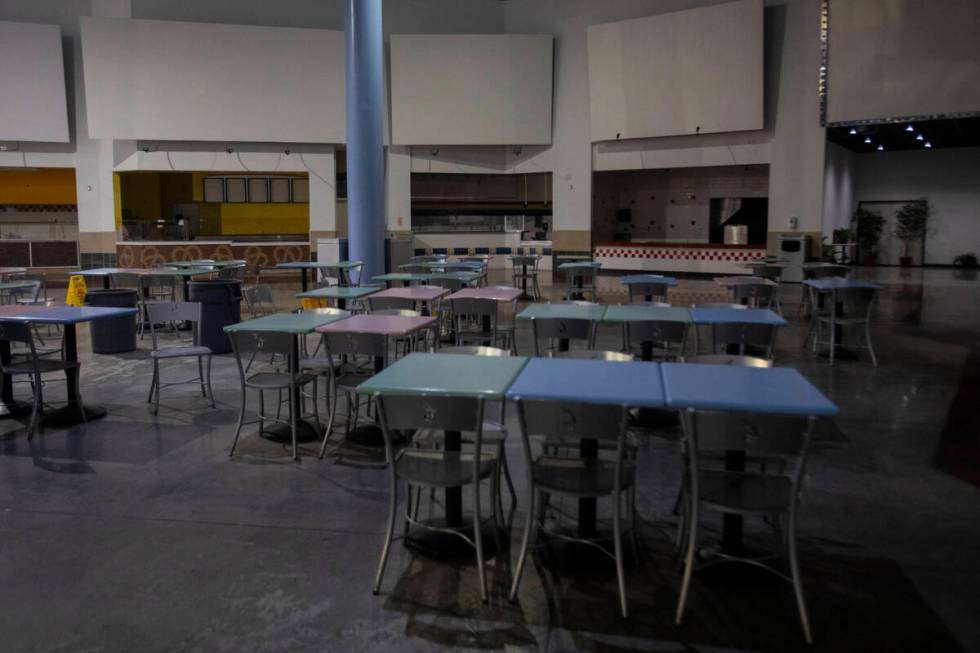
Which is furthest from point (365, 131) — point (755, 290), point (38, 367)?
point (38, 367)

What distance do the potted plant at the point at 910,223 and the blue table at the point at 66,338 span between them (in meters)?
20.7

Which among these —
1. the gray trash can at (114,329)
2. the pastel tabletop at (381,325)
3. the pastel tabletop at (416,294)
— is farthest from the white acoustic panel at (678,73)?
the pastel tabletop at (381,325)

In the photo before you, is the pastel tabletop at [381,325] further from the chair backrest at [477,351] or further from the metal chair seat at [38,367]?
the metal chair seat at [38,367]

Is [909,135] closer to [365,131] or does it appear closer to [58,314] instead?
[365,131]

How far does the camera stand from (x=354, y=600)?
291 cm

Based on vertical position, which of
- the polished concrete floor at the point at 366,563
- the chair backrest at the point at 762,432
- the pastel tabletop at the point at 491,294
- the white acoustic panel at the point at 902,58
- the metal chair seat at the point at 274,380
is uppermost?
the white acoustic panel at the point at 902,58

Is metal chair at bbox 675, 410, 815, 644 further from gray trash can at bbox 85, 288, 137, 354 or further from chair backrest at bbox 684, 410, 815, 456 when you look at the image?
gray trash can at bbox 85, 288, 137, 354

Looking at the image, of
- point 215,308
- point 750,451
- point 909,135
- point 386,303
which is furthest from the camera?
point 909,135

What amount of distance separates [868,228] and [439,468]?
2100cm

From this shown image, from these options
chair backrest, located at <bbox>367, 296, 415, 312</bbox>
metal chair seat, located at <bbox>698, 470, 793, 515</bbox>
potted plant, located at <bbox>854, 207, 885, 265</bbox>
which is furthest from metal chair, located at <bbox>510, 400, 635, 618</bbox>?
potted plant, located at <bbox>854, 207, 885, 265</bbox>

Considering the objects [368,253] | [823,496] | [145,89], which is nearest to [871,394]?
[823,496]

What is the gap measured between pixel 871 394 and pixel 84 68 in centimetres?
1575

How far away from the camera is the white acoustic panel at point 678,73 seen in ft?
47.6

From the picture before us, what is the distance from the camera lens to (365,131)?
10.5 m
